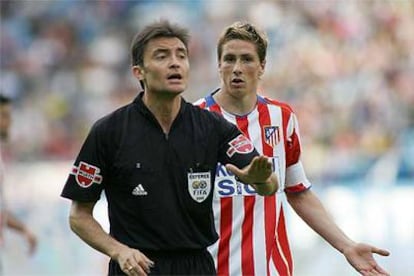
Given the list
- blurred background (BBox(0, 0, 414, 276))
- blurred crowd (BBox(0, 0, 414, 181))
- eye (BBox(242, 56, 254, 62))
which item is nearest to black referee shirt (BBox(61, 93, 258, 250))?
eye (BBox(242, 56, 254, 62))

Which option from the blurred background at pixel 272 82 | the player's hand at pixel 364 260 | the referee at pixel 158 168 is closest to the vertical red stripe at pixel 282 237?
the player's hand at pixel 364 260

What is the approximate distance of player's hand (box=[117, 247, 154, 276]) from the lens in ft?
13.6

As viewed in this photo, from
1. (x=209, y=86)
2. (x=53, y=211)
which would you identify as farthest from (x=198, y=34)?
(x=53, y=211)

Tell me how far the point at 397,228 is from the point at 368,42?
5.89 meters

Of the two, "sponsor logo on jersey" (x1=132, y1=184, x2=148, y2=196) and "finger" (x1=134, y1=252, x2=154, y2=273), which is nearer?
"finger" (x1=134, y1=252, x2=154, y2=273)

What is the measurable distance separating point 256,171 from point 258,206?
1.36 metres

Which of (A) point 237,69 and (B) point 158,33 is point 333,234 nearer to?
(A) point 237,69

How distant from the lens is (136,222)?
4.44 m

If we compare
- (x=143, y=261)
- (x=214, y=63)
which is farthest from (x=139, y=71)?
(x=214, y=63)

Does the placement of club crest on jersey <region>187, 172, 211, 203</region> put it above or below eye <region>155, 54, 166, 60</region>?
below

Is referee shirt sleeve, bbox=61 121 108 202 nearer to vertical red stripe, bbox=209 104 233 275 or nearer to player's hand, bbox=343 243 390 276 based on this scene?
vertical red stripe, bbox=209 104 233 275

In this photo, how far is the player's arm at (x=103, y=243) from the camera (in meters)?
4.15

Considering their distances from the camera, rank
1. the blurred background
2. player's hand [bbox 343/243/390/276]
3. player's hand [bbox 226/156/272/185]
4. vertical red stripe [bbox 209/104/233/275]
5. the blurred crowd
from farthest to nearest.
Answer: the blurred crowd → the blurred background → vertical red stripe [bbox 209/104/233/275] → player's hand [bbox 343/243/390/276] → player's hand [bbox 226/156/272/185]

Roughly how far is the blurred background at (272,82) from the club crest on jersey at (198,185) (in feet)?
31.8
